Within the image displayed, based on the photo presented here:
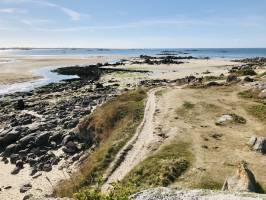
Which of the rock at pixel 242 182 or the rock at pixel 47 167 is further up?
the rock at pixel 242 182

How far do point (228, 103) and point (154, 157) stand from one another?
725 inches

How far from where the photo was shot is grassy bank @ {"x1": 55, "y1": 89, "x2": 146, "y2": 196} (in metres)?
28.5

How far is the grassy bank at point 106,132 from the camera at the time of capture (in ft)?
93.4

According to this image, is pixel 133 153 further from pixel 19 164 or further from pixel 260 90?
pixel 260 90

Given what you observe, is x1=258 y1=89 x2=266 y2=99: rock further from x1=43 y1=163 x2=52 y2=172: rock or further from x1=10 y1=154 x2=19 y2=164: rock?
x1=10 y1=154 x2=19 y2=164: rock

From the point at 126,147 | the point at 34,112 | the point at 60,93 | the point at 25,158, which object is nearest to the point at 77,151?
the point at 25,158

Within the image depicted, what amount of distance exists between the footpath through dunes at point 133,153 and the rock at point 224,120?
18.9ft

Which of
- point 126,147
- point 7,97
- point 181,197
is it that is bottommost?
point 7,97

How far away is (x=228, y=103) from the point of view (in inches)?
1747

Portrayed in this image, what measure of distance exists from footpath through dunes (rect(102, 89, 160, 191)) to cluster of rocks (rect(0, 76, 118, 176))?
6330 millimetres

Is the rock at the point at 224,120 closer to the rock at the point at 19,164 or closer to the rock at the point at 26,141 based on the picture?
the rock at the point at 19,164

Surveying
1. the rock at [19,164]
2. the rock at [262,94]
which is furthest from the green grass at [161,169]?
the rock at [262,94]

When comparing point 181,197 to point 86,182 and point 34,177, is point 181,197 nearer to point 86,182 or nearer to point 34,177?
point 86,182

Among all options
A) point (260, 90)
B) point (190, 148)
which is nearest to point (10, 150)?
point (190, 148)
